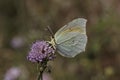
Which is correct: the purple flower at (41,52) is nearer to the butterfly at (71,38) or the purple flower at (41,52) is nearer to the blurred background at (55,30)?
the butterfly at (71,38)

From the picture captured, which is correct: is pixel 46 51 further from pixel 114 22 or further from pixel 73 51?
pixel 114 22

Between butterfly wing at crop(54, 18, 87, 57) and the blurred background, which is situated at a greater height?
butterfly wing at crop(54, 18, 87, 57)

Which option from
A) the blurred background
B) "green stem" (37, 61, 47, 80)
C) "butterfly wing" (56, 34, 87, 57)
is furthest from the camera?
the blurred background

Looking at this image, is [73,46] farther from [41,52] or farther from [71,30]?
[41,52]

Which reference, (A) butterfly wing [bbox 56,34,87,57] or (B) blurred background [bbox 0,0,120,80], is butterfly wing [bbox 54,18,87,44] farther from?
(B) blurred background [bbox 0,0,120,80]

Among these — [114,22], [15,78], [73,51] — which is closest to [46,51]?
[73,51]

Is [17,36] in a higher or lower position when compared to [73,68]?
higher

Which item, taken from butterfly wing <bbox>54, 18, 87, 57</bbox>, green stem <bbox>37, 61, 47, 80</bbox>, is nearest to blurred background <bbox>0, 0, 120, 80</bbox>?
A: butterfly wing <bbox>54, 18, 87, 57</bbox>

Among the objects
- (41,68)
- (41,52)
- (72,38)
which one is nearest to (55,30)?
(72,38)
